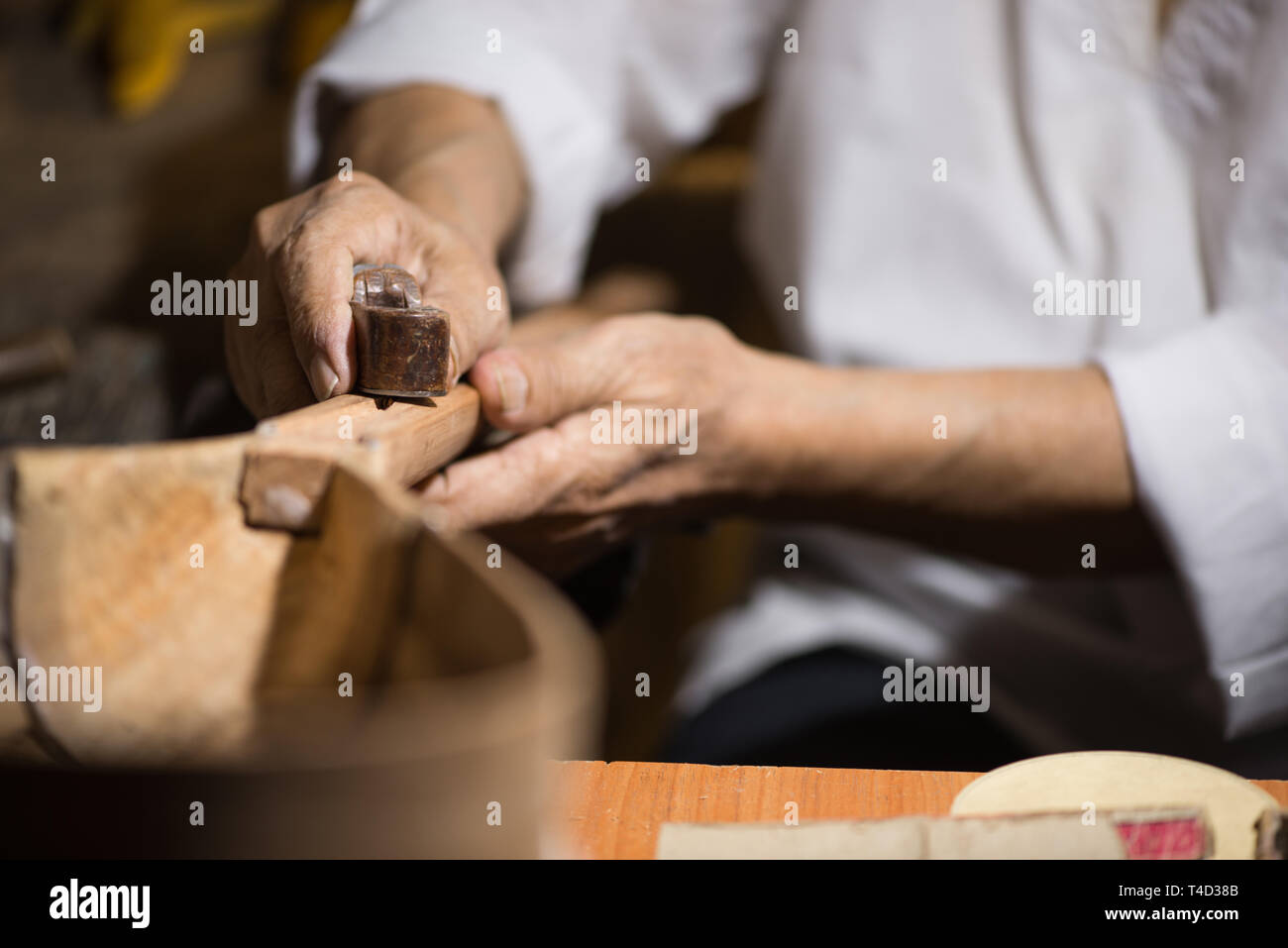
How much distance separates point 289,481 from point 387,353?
0.47 ft

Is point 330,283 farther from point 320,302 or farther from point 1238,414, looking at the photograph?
point 1238,414

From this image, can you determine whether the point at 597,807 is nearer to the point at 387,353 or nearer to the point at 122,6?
the point at 387,353

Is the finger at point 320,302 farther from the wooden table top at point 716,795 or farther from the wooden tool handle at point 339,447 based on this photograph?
the wooden table top at point 716,795

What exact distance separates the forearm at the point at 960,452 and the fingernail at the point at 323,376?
321 millimetres

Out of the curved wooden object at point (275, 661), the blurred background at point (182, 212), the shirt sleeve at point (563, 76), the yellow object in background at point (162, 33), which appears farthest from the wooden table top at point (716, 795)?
the yellow object in background at point (162, 33)

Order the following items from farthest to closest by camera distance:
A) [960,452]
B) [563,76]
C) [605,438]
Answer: [563,76] → [960,452] → [605,438]

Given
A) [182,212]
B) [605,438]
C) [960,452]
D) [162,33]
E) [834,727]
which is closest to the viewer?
[605,438]

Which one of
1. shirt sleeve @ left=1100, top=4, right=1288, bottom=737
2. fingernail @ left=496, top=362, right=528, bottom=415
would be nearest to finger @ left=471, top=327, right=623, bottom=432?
fingernail @ left=496, top=362, right=528, bottom=415

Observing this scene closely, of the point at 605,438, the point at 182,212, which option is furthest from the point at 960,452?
the point at 182,212

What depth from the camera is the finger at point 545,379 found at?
0.63 m

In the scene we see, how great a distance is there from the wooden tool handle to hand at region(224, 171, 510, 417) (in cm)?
4

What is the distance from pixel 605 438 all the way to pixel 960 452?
0.30 meters

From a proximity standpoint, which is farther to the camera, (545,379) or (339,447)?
(545,379)

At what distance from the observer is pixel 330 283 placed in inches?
23.2
